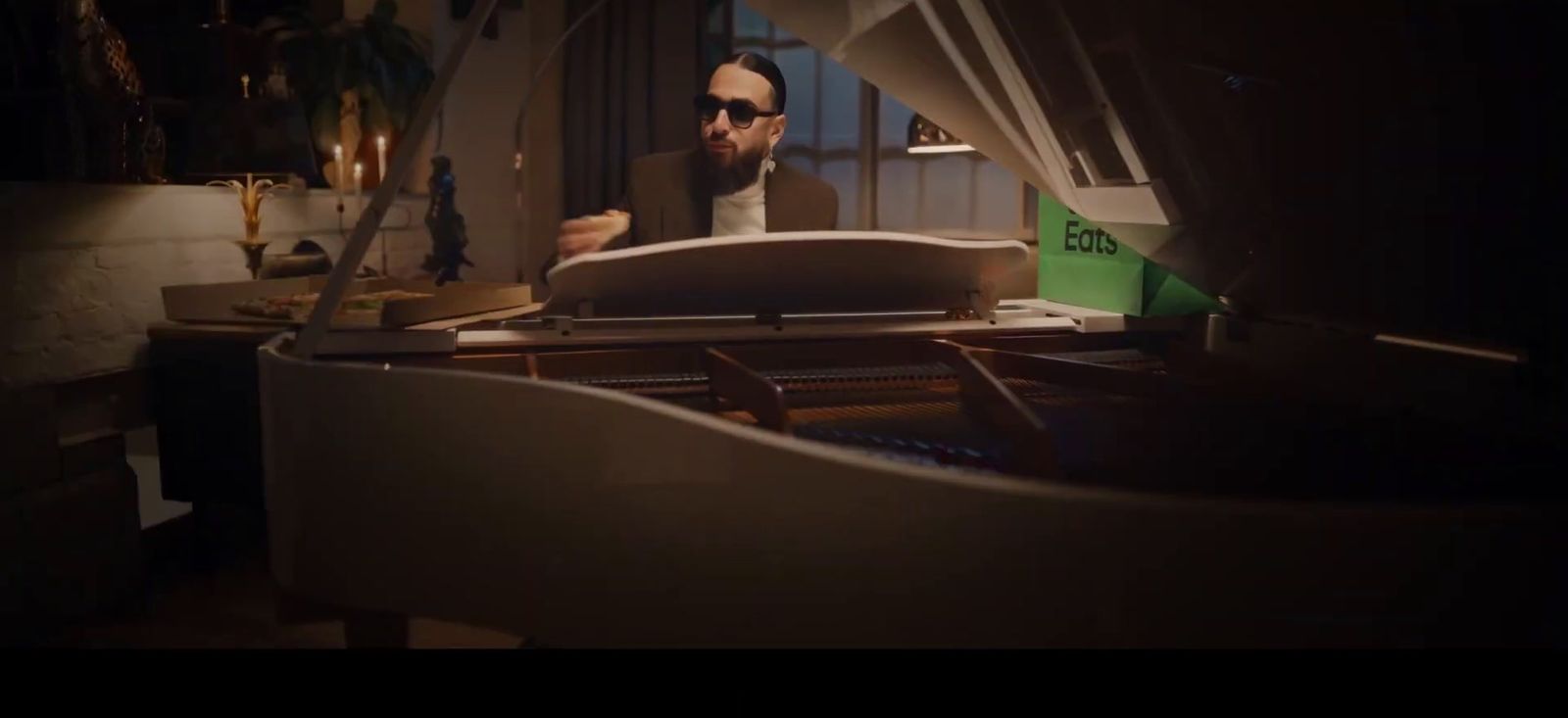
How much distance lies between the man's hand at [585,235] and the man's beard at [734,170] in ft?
2.39

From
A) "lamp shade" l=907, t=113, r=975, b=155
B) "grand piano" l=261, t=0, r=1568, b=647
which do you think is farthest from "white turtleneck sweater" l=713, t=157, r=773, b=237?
"grand piano" l=261, t=0, r=1568, b=647

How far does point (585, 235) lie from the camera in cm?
185

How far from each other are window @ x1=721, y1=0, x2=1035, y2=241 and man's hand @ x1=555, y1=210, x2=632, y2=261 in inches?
91.4

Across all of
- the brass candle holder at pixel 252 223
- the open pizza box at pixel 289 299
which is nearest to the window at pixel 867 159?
the brass candle holder at pixel 252 223

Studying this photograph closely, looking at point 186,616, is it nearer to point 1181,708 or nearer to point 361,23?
point 361,23

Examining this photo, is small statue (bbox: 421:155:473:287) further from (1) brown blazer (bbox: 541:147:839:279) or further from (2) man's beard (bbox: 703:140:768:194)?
(2) man's beard (bbox: 703:140:768:194)

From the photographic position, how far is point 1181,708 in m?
0.75

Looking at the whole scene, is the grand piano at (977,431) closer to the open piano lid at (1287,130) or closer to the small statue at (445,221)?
the open piano lid at (1287,130)

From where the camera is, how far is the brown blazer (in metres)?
2.67

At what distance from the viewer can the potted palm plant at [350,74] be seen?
114 inches

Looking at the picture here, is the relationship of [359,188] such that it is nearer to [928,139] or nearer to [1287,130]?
[928,139]

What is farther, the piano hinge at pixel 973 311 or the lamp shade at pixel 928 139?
the lamp shade at pixel 928 139

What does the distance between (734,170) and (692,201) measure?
0.45 feet

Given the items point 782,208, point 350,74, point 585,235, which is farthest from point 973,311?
point 350,74
